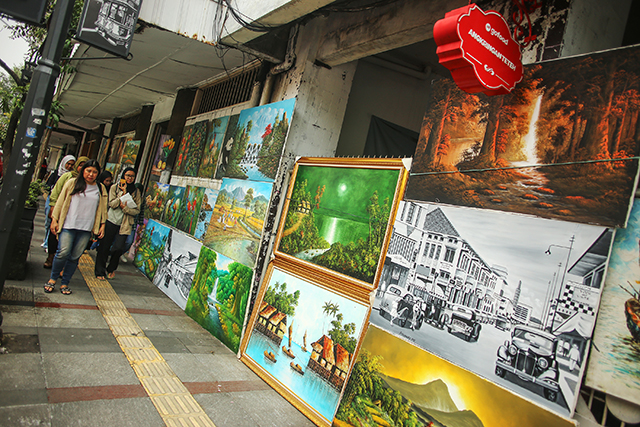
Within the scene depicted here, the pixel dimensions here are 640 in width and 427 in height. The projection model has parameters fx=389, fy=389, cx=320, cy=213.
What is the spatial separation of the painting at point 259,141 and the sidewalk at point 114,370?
2289mm

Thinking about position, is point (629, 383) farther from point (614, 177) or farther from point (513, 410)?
point (614, 177)

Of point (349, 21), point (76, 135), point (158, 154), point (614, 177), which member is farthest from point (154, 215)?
point (76, 135)

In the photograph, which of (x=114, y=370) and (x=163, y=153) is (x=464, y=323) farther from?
(x=163, y=153)

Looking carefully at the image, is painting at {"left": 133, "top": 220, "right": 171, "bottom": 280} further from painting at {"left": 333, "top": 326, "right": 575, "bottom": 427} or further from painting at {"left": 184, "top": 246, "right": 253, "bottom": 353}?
painting at {"left": 333, "top": 326, "right": 575, "bottom": 427}

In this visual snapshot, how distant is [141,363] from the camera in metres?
3.76

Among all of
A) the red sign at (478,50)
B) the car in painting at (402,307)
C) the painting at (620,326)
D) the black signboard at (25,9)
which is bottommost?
the car in painting at (402,307)

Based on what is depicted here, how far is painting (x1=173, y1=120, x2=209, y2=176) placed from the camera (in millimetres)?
7570

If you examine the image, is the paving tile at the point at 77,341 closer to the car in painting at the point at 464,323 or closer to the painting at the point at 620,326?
the car in painting at the point at 464,323

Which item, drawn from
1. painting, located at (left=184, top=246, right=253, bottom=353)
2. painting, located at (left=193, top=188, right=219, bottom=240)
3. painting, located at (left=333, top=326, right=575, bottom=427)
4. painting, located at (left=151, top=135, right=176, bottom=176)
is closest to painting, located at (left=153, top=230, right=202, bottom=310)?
painting, located at (left=193, top=188, right=219, bottom=240)

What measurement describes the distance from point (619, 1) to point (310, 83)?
129 inches

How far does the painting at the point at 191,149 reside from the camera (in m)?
7.57

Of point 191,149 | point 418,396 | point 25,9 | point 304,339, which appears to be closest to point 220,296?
point 304,339

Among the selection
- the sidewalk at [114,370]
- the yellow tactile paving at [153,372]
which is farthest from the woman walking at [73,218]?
the yellow tactile paving at [153,372]

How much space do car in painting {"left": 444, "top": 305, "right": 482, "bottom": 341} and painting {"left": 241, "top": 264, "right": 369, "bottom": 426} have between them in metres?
0.89
